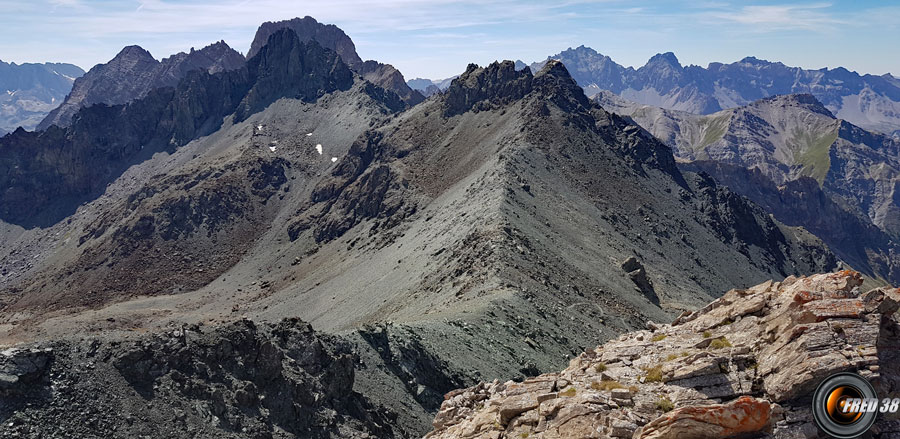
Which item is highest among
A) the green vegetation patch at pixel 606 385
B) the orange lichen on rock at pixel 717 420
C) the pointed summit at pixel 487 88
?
the pointed summit at pixel 487 88

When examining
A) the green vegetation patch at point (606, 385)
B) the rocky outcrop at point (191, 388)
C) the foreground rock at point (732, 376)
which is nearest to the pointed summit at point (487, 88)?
the rocky outcrop at point (191, 388)

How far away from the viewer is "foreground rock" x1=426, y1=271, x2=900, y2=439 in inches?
845

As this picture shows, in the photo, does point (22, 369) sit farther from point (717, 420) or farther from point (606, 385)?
point (717, 420)

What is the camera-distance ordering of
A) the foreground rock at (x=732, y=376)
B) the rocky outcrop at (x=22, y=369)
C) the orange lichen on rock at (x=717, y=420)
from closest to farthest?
the orange lichen on rock at (x=717, y=420)
the foreground rock at (x=732, y=376)
the rocky outcrop at (x=22, y=369)

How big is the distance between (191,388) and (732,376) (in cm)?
3054

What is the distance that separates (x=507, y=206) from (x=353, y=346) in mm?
53411

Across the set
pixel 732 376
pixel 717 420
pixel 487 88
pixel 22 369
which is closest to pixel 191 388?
pixel 22 369

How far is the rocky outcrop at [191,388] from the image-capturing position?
33969 mm

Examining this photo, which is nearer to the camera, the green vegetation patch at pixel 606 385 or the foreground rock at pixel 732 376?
the foreground rock at pixel 732 376

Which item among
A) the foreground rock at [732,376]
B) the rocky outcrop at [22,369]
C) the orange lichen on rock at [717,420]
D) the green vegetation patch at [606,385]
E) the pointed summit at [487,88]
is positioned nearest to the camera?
the orange lichen on rock at [717,420]

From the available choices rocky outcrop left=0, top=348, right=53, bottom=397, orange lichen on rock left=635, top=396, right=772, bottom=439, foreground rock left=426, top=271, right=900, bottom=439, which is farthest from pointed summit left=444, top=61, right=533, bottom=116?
orange lichen on rock left=635, top=396, right=772, bottom=439

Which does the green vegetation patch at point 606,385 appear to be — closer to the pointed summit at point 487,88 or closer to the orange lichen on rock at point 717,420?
the orange lichen on rock at point 717,420

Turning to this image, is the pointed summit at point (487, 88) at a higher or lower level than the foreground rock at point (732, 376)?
higher

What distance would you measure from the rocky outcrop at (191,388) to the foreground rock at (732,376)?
14616mm
